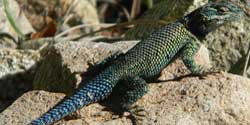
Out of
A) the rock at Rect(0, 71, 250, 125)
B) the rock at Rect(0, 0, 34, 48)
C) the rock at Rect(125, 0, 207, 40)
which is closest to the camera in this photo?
the rock at Rect(0, 71, 250, 125)

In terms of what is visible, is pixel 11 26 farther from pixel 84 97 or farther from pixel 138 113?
pixel 138 113

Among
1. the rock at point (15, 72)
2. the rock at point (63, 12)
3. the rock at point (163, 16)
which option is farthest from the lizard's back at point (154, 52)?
the rock at point (63, 12)

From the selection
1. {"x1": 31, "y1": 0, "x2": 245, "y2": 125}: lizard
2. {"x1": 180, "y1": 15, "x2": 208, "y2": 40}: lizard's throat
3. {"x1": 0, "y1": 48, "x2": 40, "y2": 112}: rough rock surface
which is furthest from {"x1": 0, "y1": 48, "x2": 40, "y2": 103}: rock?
{"x1": 180, "y1": 15, "x2": 208, "y2": 40}: lizard's throat

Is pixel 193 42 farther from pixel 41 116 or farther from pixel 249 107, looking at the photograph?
pixel 41 116

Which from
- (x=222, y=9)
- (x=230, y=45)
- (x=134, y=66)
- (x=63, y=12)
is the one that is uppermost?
(x=222, y=9)

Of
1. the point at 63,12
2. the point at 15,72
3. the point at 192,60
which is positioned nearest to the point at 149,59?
the point at 192,60

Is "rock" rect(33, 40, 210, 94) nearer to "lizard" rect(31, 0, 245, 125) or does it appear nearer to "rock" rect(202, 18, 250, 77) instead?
"lizard" rect(31, 0, 245, 125)

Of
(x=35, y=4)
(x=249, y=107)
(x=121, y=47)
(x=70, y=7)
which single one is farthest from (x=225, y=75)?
(x=35, y=4)
